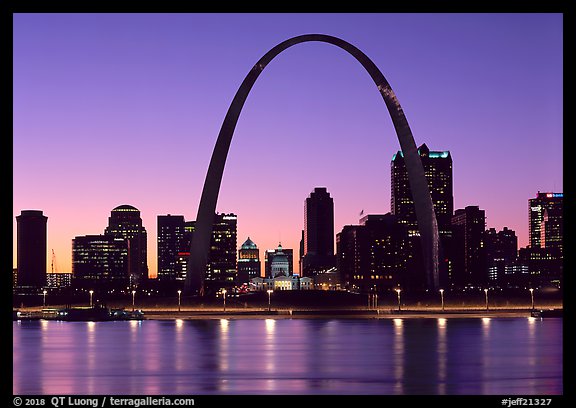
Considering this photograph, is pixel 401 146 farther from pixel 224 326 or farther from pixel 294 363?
pixel 294 363

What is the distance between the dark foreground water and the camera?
3553cm

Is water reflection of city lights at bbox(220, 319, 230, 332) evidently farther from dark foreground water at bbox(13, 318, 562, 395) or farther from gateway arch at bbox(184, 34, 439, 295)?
dark foreground water at bbox(13, 318, 562, 395)

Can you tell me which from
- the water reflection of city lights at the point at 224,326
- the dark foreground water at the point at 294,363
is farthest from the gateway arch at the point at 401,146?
the dark foreground water at the point at 294,363

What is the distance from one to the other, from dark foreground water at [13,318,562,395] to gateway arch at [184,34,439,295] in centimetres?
3028

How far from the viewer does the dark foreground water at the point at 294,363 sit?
3553 centimetres

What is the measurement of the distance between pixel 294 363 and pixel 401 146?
59.1m

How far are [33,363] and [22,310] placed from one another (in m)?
95.4

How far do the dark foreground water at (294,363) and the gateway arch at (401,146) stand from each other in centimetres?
3028

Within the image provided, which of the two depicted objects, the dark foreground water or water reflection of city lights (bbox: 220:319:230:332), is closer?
the dark foreground water

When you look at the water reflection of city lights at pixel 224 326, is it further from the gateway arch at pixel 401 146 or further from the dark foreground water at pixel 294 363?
the dark foreground water at pixel 294 363

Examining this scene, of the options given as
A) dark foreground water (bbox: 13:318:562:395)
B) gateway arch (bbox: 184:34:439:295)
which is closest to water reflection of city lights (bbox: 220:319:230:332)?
gateway arch (bbox: 184:34:439:295)

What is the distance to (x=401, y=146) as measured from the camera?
101812 millimetres

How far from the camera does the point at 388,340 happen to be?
6425cm

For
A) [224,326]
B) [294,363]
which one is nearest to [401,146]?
[224,326]
